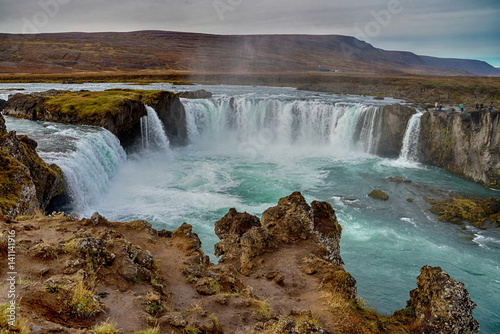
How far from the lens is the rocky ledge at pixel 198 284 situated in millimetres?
6023

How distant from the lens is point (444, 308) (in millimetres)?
9289

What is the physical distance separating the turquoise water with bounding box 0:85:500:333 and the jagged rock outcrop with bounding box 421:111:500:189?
1642mm

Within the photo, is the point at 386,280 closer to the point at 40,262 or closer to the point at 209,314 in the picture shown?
the point at 209,314

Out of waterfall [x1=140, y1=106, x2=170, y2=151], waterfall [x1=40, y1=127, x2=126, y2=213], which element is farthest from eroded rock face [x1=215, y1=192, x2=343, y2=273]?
waterfall [x1=140, y1=106, x2=170, y2=151]

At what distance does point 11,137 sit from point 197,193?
1343cm

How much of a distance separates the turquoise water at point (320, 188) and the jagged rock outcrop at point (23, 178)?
3312mm

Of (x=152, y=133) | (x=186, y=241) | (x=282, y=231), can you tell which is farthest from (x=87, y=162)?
(x=282, y=231)

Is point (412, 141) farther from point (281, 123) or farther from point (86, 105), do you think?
point (86, 105)

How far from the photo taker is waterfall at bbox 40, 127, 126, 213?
804 inches

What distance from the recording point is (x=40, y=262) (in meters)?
7.45

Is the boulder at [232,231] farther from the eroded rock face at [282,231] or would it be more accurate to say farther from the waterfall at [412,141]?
the waterfall at [412,141]

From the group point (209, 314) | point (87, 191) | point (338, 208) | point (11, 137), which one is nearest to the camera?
point (209, 314)

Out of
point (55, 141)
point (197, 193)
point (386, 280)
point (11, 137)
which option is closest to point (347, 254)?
point (386, 280)

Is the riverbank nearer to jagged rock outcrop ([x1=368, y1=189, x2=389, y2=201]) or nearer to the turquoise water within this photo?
the turquoise water
